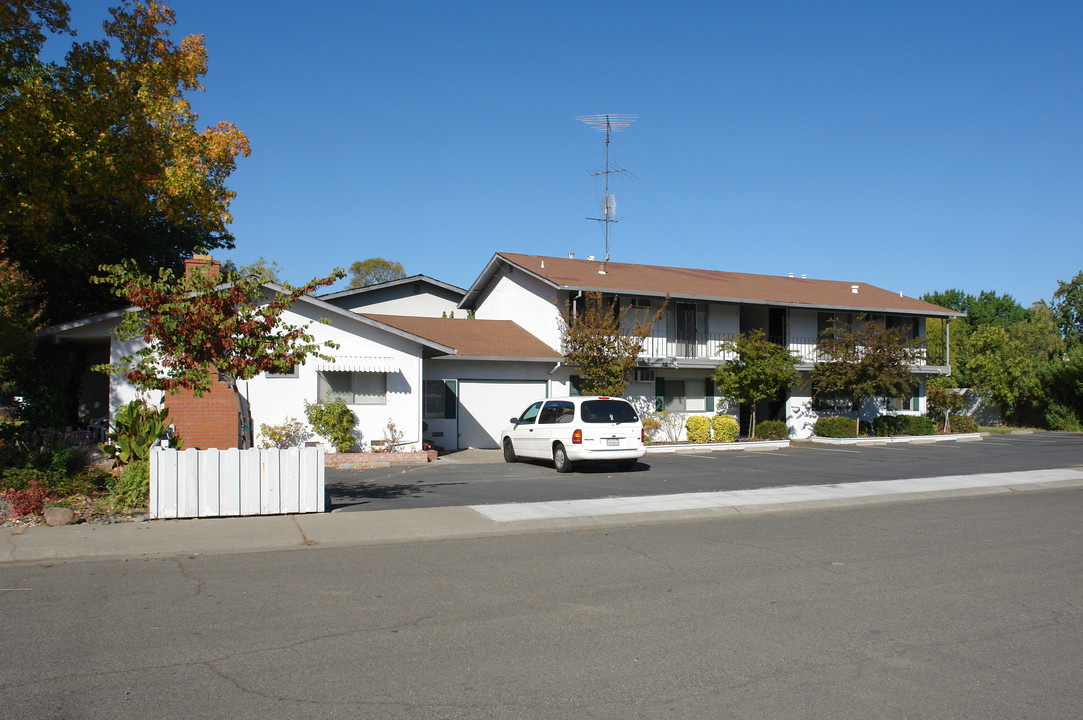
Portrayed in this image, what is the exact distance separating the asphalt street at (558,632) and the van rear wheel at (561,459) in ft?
27.2

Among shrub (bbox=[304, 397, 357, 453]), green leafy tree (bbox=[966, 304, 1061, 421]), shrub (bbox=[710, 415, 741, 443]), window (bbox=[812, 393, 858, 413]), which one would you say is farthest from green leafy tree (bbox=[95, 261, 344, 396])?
green leafy tree (bbox=[966, 304, 1061, 421])

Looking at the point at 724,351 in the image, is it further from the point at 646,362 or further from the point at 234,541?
the point at 234,541

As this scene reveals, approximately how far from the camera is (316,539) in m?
10.2

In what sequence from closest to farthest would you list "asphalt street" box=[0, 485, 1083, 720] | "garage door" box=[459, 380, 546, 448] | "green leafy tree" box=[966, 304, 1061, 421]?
"asphalt street" box=[0, 485, 1083, 720] < "garage door" box=[459, 380, 546, 448] < "green leafy tree" box=[966, 304, 1061, 421]

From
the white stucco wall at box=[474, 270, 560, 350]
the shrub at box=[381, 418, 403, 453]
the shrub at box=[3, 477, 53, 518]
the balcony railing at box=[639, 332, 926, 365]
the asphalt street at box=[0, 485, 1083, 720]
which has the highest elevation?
the white stucco wall at box=[474, 270, 560, 350]

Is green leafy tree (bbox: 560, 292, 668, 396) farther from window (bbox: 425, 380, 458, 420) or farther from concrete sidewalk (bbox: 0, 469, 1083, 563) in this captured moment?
concrete sidewalk (bbox: 0, 469, 1083, 563)

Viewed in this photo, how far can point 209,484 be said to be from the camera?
36.9 feet

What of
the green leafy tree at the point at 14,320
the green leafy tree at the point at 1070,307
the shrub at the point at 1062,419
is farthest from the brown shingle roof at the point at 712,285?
the green leafy tree at the point at 1070,307

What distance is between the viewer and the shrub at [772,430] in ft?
93.2

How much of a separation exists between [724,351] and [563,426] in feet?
37.9

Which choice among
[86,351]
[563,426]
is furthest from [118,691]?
[86,351]

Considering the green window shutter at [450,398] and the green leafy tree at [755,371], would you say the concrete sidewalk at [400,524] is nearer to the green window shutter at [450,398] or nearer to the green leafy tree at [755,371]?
the green leafy tree at [755,371]

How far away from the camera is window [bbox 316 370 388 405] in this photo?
2136cm

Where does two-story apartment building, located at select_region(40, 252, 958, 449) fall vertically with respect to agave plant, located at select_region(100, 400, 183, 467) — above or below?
above
